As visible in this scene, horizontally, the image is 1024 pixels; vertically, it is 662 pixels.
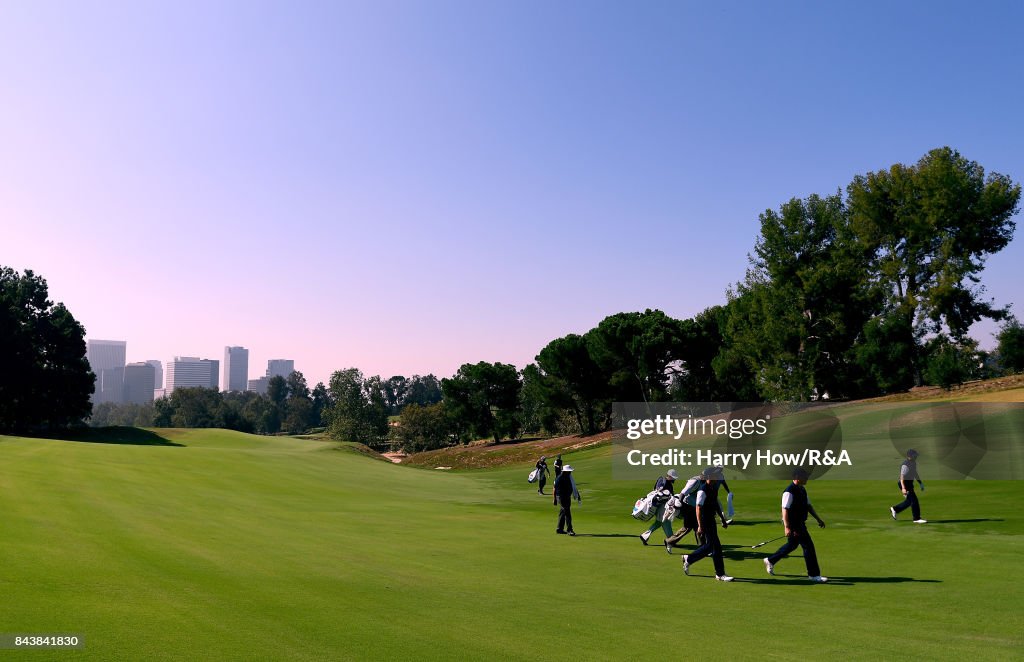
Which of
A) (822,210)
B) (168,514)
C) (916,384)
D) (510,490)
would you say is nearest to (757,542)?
(168,514)

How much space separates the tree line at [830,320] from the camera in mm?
67000

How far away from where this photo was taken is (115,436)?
3597 inches

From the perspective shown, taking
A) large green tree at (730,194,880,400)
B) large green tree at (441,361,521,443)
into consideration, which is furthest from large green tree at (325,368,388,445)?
large green tree at (730,194,880,400)

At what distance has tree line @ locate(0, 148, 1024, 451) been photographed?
67.0 m

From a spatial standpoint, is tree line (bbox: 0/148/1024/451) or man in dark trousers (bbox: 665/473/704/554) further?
tree line (bbox: 0/148/1024/451)

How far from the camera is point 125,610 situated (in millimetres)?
10047

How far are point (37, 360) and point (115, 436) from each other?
1468cm

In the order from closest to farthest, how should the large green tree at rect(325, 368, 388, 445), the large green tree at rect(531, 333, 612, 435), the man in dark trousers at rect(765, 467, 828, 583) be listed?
the man in dark trousers at rect(765, 467, 828, 583) < the large green tree at rect(531, 333, 612, 435) < the large green tree at rect(325, 368, 388, 445)

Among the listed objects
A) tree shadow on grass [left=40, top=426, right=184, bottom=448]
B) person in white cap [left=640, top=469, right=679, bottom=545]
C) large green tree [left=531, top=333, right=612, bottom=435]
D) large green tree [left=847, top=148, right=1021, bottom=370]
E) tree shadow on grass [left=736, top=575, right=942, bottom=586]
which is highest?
large green tree [left=847, top=148, right=1021, bottom=370]

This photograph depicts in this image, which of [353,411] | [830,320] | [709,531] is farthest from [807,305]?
[353,411]

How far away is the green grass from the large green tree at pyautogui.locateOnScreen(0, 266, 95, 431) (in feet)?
240

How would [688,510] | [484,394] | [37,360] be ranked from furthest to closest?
[484,394]
[37,360]
[688,510]

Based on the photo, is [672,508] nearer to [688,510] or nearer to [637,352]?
[688,510]

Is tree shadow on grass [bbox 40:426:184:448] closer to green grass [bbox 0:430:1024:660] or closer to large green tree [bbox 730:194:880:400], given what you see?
green grass [bbox 0:430:1024:660]
